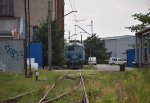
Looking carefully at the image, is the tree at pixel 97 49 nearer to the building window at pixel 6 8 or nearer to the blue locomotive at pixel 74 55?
the building window at pixel 6 8

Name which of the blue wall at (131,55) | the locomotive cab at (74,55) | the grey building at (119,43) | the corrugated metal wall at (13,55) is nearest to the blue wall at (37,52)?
the locomotive cab at (74,55)

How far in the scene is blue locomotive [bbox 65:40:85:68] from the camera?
64688mm

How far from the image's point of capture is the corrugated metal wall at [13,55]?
39281 mm

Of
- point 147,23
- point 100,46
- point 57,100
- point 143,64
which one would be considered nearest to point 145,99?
point 57,100

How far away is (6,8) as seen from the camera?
7519 centimetres

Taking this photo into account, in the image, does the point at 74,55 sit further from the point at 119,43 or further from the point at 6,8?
the point at 119,43

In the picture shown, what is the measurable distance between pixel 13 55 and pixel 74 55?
26.8 metres

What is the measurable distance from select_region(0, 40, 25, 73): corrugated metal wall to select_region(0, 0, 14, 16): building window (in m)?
35.0

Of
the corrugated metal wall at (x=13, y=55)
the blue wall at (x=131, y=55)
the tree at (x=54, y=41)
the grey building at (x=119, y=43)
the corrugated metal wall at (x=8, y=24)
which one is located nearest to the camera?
the corrugated metal wall at (x=13, y=55)

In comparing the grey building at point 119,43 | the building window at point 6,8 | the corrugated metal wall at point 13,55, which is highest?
the building window at point 6,8

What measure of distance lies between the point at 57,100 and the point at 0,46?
22846 mm

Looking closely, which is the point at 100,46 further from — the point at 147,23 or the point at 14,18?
the point at 147,23

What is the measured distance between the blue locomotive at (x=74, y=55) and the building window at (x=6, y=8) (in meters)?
13.3

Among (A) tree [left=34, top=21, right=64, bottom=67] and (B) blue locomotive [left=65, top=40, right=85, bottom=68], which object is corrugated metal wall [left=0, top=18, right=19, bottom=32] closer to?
(A) tree [left=34, top=21, right=64, bottom=67]
